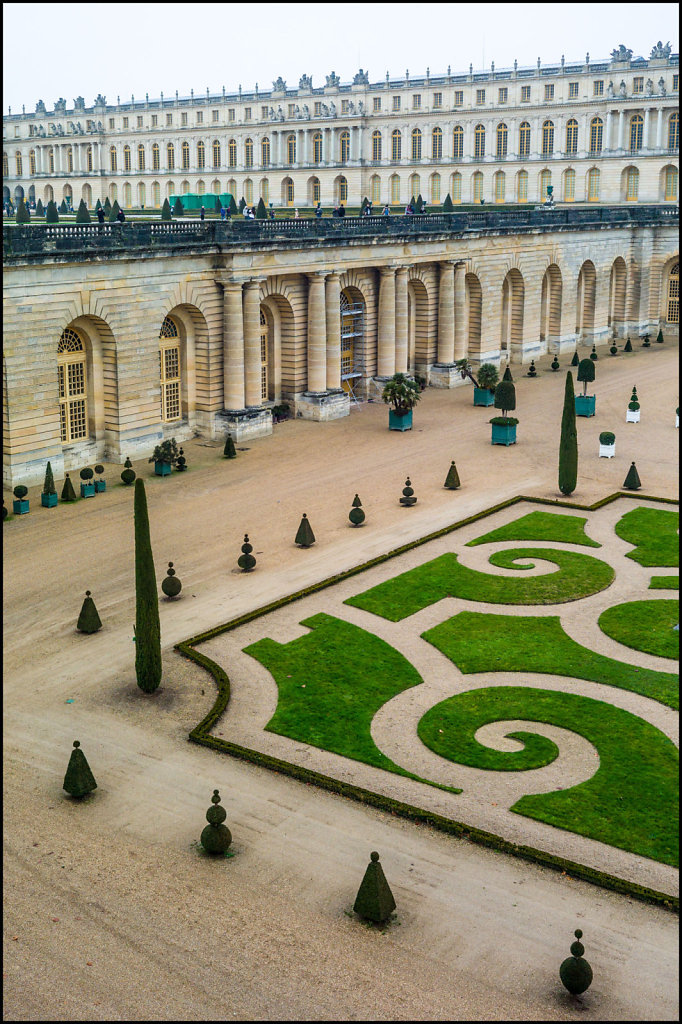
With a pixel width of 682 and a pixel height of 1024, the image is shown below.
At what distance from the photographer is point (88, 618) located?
28.9 meters

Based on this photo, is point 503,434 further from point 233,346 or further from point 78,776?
point 78,776

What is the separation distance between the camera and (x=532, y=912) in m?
18.1

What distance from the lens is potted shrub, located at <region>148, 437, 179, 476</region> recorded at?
44.5m

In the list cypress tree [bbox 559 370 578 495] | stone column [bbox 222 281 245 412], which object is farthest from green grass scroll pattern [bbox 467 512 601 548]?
stone column [bbox 222 281 245 412]

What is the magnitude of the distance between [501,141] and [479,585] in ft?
353

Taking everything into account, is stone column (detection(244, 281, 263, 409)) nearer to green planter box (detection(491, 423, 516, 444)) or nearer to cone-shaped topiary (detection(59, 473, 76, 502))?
green planter box (detection(491, 423, 516, 444))

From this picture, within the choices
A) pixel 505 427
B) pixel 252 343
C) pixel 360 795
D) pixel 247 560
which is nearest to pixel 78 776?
pixel 360 795

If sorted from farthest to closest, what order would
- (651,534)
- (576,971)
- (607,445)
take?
(607,445)
(651,534)
(576,971)

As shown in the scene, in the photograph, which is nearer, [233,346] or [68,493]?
Result: [68,493]

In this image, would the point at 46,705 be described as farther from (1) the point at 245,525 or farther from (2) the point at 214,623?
(1) the point at 245,525

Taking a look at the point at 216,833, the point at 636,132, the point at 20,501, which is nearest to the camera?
the point at 216,833

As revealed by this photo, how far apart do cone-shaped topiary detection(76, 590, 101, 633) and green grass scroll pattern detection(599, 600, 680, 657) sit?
1318cm

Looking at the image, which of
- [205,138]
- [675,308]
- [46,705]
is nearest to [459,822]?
[46,705]

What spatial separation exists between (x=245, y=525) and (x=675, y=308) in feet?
189
